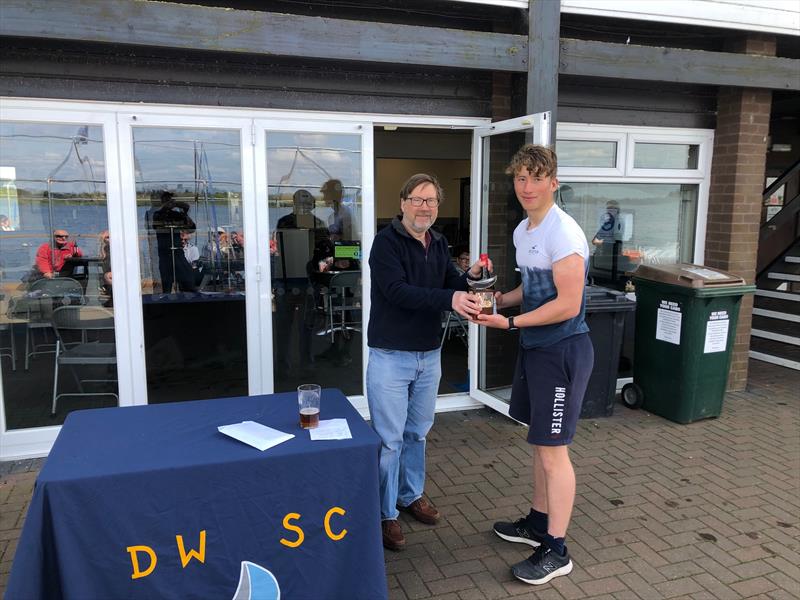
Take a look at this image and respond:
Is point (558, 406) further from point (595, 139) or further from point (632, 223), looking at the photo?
point (632, 223)

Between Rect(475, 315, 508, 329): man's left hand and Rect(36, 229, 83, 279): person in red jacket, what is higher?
Rect(36, 229, 83, 279): person in red jacket

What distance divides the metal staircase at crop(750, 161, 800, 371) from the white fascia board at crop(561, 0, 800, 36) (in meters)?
2.24

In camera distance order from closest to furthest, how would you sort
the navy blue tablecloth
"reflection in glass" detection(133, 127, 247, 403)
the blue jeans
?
the navy blue tablecloth → the blue jeans → "reflection in glass" detection(133, 127, 247, 403)

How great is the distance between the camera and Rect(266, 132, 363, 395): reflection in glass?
4641 mm

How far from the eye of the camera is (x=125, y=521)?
202 centimetres

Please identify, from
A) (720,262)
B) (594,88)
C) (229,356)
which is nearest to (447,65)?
(594,88)

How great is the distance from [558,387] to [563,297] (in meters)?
0.43

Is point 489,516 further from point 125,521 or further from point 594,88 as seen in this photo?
point 594,88

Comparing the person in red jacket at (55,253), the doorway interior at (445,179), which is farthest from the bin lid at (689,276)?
the person in red jacket at (55,253)

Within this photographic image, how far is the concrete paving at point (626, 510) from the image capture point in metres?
2.90

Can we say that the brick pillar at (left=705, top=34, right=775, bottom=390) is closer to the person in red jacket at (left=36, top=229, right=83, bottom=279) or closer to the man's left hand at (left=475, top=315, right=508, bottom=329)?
the man's left hand at (left=475, top=315, right=508, bottom=329)

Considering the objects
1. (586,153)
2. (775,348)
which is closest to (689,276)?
(586,153)

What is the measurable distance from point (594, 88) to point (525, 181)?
3118mm

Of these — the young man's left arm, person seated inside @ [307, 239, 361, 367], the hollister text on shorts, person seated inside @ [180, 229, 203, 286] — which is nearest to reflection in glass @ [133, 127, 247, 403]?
person seated inside @ [180, 229, 203, 286]
